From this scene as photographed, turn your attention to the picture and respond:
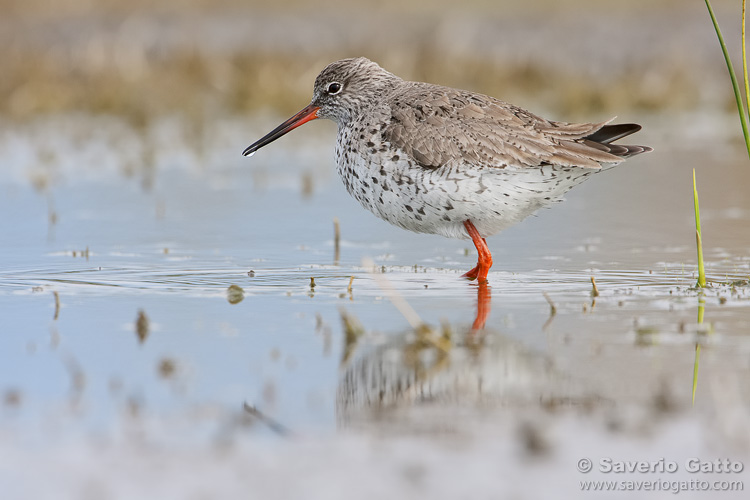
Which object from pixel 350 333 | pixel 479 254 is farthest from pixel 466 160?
pixel 350 333

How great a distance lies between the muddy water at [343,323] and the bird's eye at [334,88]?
1101 mm

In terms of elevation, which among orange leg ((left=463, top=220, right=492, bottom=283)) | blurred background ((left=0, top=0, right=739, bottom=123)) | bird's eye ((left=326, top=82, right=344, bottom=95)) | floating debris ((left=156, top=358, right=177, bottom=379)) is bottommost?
floating debris ((left=156, top=358, right=177, bottom=379))

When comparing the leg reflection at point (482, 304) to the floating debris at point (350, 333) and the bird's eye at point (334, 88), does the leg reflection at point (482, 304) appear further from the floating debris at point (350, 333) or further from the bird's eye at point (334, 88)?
the bird's eye at point (334, 88)

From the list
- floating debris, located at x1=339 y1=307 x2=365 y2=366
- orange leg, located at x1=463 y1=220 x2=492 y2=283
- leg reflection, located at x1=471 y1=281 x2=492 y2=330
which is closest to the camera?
floating debris, located at x1=339 y1=307 x2=365 y2=366

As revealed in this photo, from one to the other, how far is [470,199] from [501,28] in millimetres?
17242

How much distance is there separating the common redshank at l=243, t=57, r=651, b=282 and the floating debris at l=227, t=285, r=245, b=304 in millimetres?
1109

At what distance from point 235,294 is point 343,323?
1.02 metres

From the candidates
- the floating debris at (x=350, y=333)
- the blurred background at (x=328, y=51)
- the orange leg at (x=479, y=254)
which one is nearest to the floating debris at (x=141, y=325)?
the floating debris at (x=350, y=333)

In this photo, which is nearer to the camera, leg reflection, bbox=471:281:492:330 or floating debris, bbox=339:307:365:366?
floating debris, bbox=339:307:365:366

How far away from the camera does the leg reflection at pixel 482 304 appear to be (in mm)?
5332

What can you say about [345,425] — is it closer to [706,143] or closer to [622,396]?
[622,396]

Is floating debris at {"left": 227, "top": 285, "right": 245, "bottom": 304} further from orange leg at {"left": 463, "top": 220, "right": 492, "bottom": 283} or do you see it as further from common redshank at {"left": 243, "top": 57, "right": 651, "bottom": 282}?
orange leg at {"left": 463, "top": 220, "right": 492, "bottom": 283}

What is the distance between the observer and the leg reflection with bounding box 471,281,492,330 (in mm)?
5332

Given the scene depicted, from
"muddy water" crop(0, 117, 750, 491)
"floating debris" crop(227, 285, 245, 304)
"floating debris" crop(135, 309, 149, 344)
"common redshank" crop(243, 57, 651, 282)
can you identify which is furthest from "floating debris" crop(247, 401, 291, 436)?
"common redshank" crop(243, 57, 651, 282)
